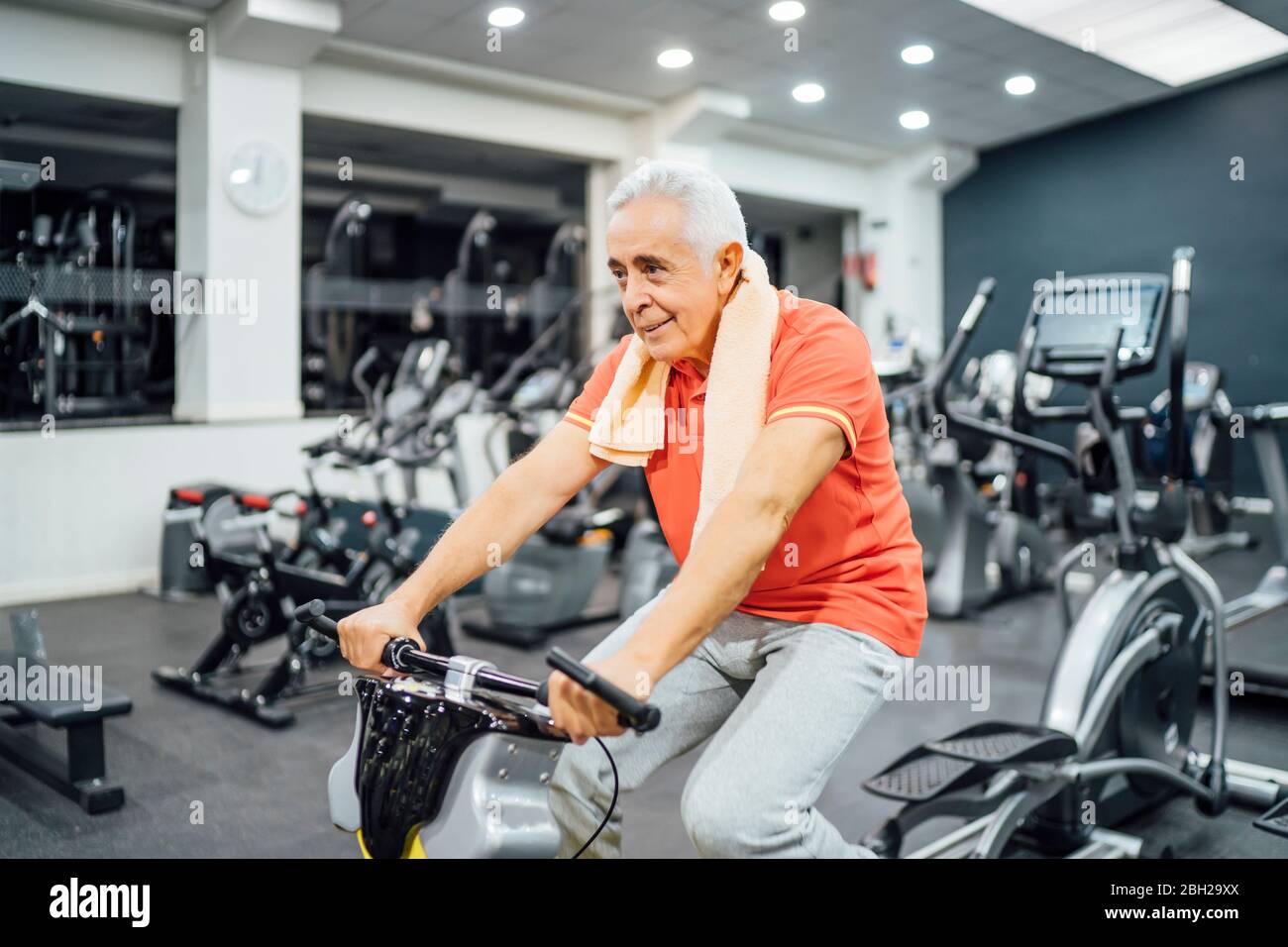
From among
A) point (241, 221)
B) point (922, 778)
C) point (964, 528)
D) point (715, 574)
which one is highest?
point (241, 221)

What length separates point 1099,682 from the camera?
2.41m

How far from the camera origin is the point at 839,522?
1412 mm

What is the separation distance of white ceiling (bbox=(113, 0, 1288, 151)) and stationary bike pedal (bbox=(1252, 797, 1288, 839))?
192 inches

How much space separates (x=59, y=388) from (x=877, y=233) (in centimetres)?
737

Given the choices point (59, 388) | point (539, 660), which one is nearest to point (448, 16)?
point (59, 388)

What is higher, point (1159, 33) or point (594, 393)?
point (1159, 33)

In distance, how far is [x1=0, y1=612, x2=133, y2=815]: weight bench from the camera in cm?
268

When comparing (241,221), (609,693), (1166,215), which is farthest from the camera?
(1166,215)

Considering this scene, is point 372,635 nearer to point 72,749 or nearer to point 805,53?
point 72,749

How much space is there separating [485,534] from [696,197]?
55cm

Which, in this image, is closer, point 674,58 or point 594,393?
point 594,393

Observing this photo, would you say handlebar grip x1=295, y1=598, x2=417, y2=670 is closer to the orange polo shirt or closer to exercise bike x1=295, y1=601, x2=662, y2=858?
exercise bike x1=295, y1=601, x2=662, y2=858

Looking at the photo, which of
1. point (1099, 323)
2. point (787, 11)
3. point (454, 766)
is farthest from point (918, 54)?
point (454, 766)

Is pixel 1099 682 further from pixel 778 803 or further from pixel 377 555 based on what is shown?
pixel 377 555
